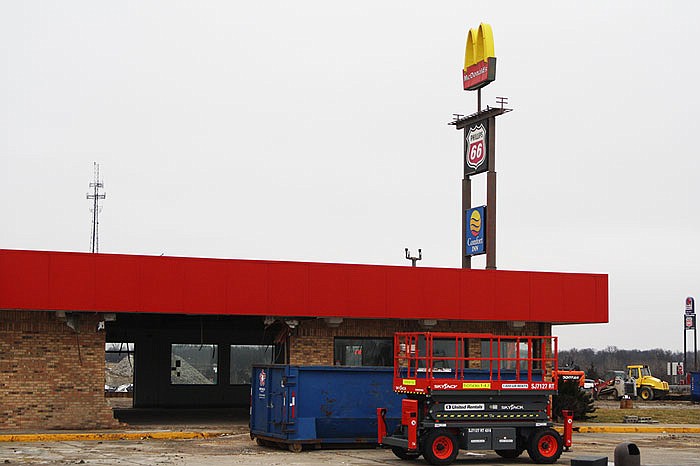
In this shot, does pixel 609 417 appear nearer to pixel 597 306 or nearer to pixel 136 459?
pixel 597 306

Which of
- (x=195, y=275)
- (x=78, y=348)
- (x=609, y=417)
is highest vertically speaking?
(x=195, y=275)

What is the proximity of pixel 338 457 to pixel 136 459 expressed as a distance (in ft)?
13.0

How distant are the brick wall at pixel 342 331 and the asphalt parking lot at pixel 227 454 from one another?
4308 mm

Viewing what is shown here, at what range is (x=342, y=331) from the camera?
101 ft

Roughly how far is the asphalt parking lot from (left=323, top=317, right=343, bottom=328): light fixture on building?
483 centimetres

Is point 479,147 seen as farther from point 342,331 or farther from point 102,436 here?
point 102,436

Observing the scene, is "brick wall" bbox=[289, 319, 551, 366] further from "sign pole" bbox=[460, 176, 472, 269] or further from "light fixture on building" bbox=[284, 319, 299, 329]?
"sign pole" bbox=[460, 176, 472, 269]

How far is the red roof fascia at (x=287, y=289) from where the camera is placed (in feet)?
86.9

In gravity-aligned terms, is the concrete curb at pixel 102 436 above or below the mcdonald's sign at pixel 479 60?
below

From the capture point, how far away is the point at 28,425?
2714 cm

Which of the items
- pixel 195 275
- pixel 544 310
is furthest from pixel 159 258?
pixel 544 310

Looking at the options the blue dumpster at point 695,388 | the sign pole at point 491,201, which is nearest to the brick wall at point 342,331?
the sign pole at point 491,201

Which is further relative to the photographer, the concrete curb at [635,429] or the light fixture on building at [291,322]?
the concrete curb at [635,429]

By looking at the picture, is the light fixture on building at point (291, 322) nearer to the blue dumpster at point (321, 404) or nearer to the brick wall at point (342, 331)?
the brick wall at point (342, 331)
